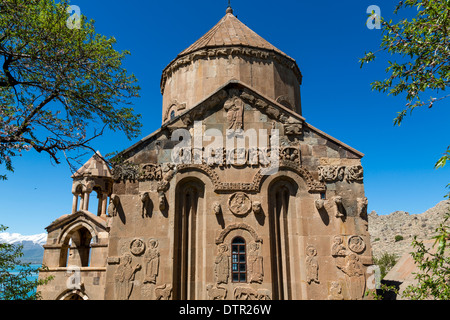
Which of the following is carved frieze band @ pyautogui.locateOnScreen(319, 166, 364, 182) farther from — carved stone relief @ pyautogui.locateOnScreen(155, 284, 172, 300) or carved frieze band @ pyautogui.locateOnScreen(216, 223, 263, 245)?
carved stone relief @ pyautogui.locateOnScreen(155, 284, 172, 300)

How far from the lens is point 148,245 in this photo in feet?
33.6

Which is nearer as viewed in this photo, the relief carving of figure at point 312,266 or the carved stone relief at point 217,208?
the relief carving of figure at point 312,266

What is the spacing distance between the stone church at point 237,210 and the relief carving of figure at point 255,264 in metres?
0.03

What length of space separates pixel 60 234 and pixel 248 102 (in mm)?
12577

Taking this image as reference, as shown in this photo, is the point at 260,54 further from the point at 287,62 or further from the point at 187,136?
the point at 187,136

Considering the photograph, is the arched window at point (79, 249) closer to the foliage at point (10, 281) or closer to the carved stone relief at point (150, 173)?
the carved stone relief at point (150, 173)

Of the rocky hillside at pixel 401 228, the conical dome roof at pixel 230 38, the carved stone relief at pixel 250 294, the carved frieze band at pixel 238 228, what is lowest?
the carved stone relief at pixel 250 294

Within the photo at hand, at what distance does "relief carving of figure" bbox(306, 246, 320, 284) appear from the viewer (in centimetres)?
1014

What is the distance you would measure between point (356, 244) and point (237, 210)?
387 cm

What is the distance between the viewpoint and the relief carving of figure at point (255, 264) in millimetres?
10047

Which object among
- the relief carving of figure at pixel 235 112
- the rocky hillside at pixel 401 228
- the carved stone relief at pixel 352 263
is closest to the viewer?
the carved stone relief at pixel 352 263

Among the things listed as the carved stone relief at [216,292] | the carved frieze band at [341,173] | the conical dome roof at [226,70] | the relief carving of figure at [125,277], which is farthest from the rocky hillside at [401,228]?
the relief carving of figure at [125,277]

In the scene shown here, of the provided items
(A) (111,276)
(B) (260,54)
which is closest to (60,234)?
(A) (111,276)
